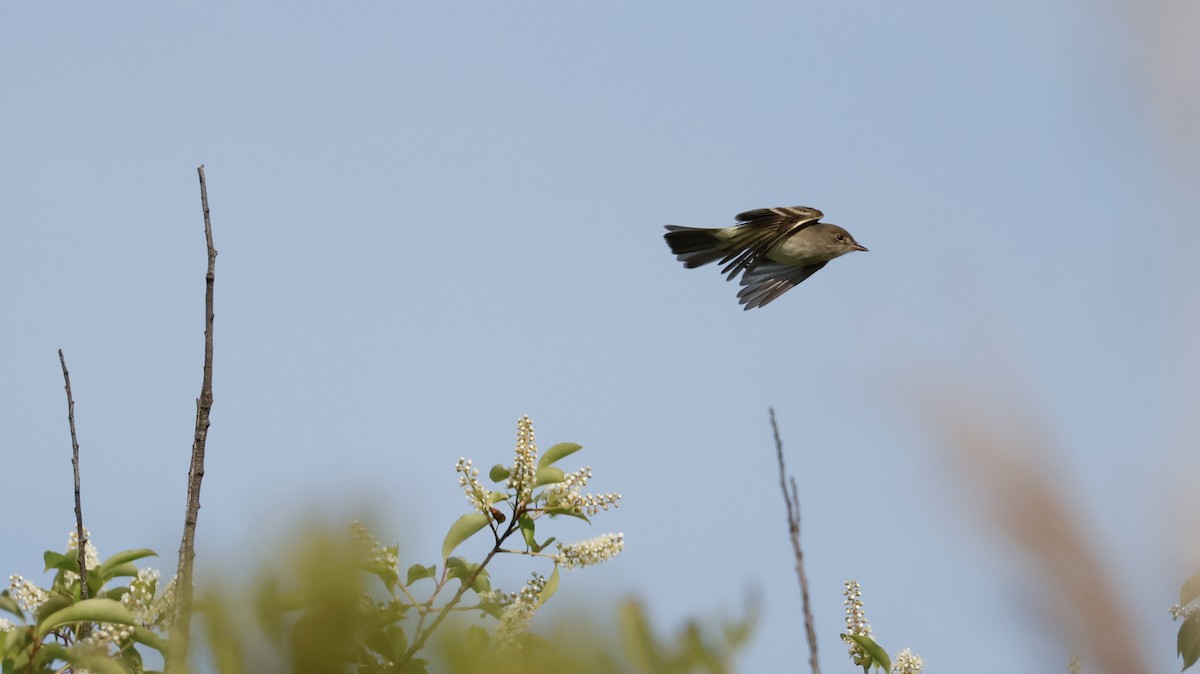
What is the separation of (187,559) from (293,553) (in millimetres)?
1002

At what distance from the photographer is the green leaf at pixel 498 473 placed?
3.69 metres

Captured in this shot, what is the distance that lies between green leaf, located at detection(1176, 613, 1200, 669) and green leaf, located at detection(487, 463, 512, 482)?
191cm

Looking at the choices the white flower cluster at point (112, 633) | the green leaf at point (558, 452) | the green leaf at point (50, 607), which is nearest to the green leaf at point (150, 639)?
the white flower cluster at point (112, 633)

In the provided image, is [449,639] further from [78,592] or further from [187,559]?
[78,592]

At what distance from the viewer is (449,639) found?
169cm

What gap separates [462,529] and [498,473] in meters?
0.20

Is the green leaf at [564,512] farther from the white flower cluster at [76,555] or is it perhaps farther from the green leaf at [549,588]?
the white flower cluster at [76,555]

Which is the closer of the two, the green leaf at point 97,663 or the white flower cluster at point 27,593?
the green leaf at point 97,663

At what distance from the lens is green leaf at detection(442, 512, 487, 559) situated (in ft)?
11.8

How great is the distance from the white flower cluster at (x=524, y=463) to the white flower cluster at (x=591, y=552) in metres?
0.19

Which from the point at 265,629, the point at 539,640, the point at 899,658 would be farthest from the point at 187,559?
the point at 899,658

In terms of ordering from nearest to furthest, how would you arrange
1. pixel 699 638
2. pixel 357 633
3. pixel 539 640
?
pixel 357 633 < pixel 699 638 < pixel 539 640

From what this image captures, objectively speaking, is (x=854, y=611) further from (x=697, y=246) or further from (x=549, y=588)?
(x=697, y=246)

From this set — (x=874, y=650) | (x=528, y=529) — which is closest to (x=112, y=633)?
(x=528, y=529)
